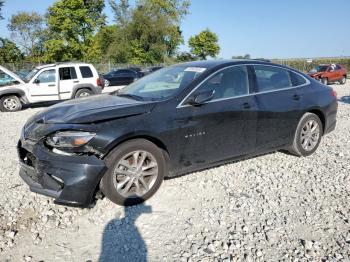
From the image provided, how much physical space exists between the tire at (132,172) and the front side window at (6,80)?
1105 centimetres

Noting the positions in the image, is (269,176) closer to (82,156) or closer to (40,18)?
(82,156)

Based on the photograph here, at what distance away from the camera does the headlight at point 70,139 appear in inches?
152

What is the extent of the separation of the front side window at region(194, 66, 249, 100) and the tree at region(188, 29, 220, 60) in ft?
213

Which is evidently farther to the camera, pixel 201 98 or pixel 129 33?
pixel 129 33

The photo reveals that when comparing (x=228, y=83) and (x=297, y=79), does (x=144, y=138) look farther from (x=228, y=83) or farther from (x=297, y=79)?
(x=297, y=79)

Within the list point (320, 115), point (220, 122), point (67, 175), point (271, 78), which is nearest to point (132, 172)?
point (67, 175)

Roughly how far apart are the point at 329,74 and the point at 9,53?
44650 millimetres

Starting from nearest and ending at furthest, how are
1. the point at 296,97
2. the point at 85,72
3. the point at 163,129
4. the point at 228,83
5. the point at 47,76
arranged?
1. the point at 163,129
2. the point at 228,83
3. the point at 296,97
4. the point at 47,76
5. the point at 85,72

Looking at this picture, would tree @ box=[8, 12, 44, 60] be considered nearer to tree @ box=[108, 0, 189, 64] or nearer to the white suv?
tree @ box=[108, 0, 189, 64]

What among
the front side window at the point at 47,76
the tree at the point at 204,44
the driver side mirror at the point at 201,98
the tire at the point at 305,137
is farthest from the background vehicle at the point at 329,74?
the tree at the point at 204,44

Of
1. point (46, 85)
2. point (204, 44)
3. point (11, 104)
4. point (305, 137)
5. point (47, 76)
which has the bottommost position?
point (11, 104)

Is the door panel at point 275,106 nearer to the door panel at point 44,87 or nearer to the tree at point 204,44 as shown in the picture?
the door panel at point 44,87

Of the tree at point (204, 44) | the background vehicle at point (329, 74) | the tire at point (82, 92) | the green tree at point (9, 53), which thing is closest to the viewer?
the tire at point (82, 92)

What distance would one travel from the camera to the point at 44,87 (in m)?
13.8
